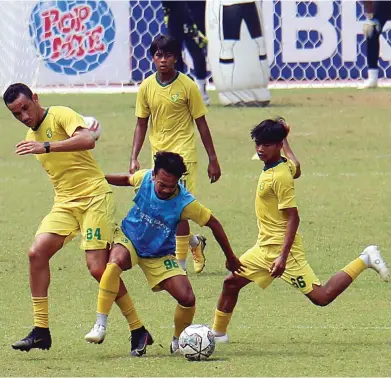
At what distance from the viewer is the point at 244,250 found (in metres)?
11.8

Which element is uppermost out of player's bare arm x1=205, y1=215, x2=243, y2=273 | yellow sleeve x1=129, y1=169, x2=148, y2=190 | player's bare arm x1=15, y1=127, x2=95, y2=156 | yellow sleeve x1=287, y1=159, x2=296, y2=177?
player's bare arm x1=15, y1=127, x2=95, y2=156

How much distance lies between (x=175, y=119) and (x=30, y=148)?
2.80m

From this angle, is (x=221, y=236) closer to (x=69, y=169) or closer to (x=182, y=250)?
(x=69, y=169)

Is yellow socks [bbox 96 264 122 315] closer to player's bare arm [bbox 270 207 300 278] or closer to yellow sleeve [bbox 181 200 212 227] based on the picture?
yellow sleeve [bbox 181 200 212 227]

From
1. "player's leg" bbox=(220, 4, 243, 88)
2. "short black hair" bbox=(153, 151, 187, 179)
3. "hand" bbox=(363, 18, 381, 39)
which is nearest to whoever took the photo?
"short black hair" bbox=(153, 151, 187, 179)

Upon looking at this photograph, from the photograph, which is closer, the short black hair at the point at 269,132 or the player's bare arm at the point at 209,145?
the short black hair at the point at 269,132

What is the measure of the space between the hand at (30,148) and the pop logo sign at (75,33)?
15176 mm

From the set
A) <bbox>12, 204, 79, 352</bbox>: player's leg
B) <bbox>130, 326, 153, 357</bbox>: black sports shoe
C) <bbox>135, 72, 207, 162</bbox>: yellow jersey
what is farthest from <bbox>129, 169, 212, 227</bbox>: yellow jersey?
<bbox>135, 72, 207, 162</bbox>: yellow jersey

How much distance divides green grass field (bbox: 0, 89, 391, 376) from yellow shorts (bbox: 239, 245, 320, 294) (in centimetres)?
37

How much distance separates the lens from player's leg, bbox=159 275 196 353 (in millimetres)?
7992

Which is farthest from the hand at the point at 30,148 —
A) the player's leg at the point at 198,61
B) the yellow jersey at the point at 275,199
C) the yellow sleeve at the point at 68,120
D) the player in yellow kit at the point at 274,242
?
the player's leg at the point at 198,61

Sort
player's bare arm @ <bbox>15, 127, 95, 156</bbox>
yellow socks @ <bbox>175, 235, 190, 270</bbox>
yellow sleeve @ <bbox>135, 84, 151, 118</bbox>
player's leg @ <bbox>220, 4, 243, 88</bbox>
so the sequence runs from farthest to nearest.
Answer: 1. player's leg @ <bbox>220, 4, 243, 88</bbox>
2. yellow socks @ <bbox>175, 235, 190, 270</bbox>
3. yellow sleeve @ <bbox>135, 84, 151, 118</bbox>
4. player's bare arm @ <bbox>15, 127, 95, 156</bbox>

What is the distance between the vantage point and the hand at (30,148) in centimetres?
775

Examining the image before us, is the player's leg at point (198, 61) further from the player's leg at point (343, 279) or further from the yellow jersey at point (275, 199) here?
the yellow jersey at point (275, 199)
